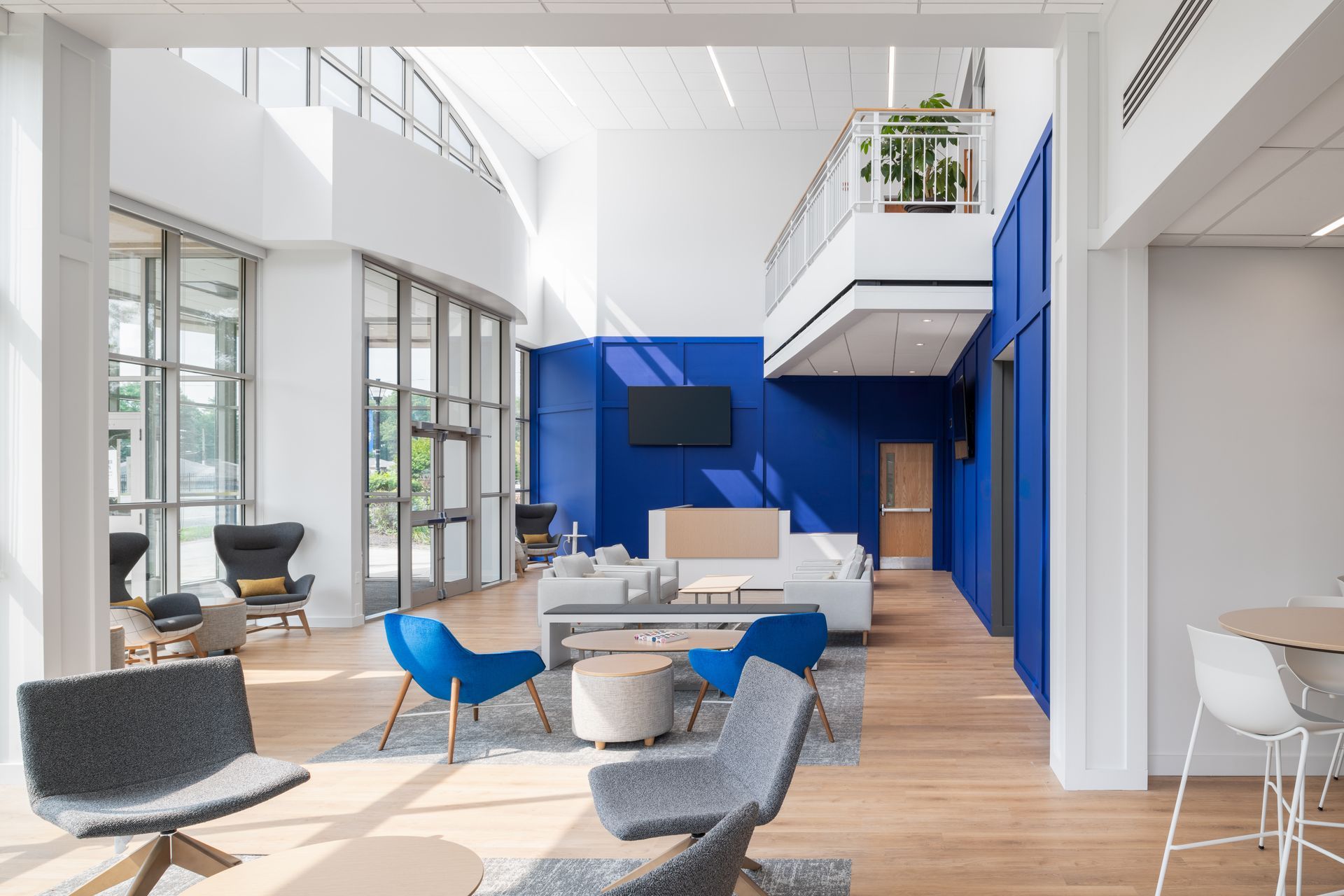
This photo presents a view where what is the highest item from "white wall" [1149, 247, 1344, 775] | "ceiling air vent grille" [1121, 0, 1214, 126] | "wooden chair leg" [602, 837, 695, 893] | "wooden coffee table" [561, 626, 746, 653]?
"ceiling air vent grille" [1121, 0, 1214, 126]

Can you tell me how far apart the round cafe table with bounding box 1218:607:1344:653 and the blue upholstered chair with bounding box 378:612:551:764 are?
3490mm

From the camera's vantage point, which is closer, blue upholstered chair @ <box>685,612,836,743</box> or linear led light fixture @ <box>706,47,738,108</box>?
blue upholstered chair @ <box>685,612,836,743</box>

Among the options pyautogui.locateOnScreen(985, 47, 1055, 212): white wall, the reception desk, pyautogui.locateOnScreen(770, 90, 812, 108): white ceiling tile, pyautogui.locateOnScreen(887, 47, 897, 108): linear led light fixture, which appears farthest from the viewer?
pyautogui.locateOnScreen(770, 90, 812, 108): white ceiling tile

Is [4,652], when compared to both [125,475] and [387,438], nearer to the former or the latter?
[125,475]

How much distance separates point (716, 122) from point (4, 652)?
42.4 feet

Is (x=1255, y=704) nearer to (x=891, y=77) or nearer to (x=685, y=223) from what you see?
(x=891, y=77)

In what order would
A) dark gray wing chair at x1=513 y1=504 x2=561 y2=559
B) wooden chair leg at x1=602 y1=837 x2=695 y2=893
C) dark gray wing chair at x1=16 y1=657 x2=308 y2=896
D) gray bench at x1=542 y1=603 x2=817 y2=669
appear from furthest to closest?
dark gray wing chair at x1=513 y1=504 x2=561 y2=559, gray bench at x1=542 y1=603 x2=817 y2=669, wooden chair leg at x1=602 y1=837 x2=695 y2=893, dark gray wing chair at x1=16 y1=657 x2=308 y2=896

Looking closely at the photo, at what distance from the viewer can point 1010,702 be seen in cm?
612

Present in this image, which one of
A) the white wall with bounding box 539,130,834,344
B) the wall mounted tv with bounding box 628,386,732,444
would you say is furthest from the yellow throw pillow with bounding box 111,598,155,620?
the white wall with bounding box 539,130,834,344

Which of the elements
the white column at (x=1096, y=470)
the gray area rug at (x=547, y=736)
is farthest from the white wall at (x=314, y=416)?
the white column at (x=1096, y=470)

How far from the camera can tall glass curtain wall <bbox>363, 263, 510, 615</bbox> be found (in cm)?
1024

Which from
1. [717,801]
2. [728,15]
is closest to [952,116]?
[728,15]

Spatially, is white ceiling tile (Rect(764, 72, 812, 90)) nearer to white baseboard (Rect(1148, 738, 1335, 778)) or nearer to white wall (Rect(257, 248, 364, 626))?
white wall (Rect(257, 248, 364, 626))

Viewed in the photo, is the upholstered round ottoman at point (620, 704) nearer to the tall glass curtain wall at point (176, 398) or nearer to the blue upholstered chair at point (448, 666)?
the blue upholstered chair at point (448, 666)
